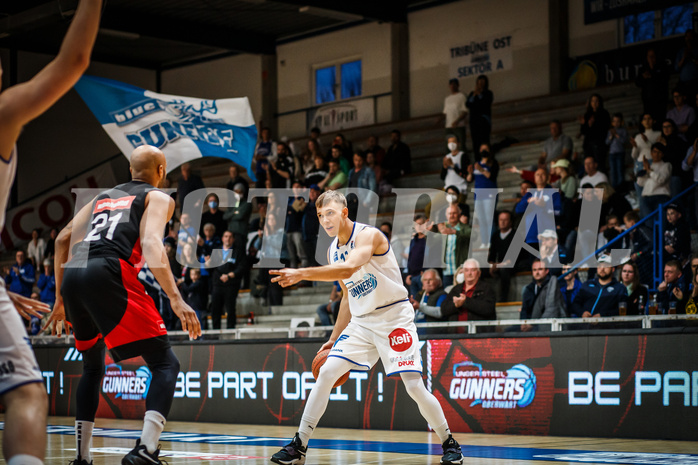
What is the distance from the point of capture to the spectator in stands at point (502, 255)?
539 inches

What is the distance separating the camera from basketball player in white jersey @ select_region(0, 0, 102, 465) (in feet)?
12.4

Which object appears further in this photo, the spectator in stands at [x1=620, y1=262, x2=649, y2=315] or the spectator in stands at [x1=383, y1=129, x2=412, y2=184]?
the spectator in stands at [x1=383, y1=129, x2=412, y2=184]

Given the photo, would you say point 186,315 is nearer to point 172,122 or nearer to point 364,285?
point 364,285

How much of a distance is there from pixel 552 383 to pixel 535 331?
639 mm

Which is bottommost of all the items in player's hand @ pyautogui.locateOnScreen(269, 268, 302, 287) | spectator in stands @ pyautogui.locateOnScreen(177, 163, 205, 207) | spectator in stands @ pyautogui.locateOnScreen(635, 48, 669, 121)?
player's hand @ pyautogui.locateOnScreen(269, 268, 302, 287)

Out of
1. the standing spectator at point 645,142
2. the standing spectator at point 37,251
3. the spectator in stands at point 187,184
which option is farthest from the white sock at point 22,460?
the standing spectator at point 37,251

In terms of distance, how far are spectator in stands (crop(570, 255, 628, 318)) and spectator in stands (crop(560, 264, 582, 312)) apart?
10 cm

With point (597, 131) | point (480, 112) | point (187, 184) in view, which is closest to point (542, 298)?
point (597, 131)

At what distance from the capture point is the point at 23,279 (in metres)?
20.4

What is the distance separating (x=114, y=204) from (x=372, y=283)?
2361 mm

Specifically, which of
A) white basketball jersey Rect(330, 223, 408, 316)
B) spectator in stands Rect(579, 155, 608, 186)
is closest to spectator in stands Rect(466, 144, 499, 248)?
spectator in stands Rect(579, 155, 608, 186)

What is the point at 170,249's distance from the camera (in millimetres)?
17578

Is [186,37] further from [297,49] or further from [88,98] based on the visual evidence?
[88,98]

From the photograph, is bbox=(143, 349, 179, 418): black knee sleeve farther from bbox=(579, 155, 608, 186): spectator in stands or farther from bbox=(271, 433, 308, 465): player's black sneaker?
bbox=(579, 155, 608, 186): spectator in stands
